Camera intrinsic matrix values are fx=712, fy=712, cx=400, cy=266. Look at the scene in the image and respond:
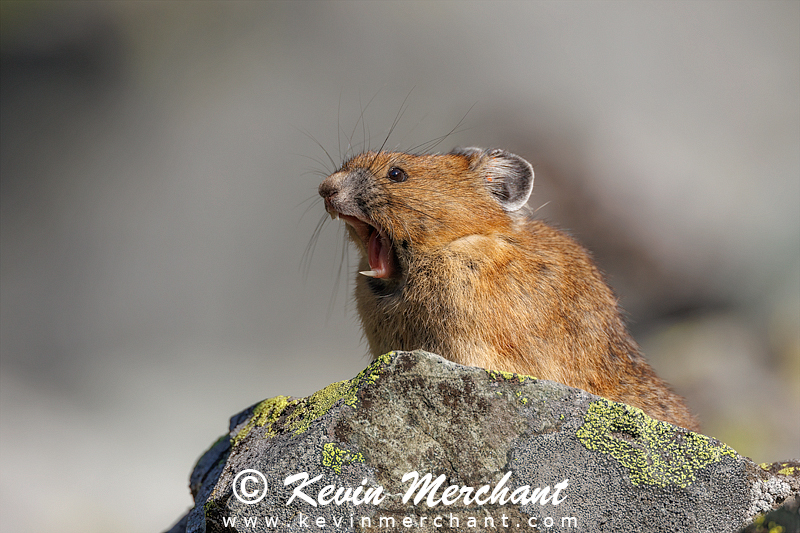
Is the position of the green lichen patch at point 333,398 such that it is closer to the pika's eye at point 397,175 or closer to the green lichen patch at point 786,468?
the pika's eye at point 397,175

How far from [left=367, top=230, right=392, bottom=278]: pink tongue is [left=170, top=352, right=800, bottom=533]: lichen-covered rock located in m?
1.59

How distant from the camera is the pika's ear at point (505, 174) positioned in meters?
7.12

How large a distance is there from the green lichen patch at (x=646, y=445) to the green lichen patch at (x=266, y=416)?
2.31 metres

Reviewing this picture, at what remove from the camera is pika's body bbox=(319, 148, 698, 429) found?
6.22 metres

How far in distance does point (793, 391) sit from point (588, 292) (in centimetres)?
963

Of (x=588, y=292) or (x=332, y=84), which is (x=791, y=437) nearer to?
(x=588, y=292)

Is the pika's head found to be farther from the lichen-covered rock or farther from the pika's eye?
the lichen-covered rock

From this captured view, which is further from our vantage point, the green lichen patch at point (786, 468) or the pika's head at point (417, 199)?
the pika's head at point (417, 199)

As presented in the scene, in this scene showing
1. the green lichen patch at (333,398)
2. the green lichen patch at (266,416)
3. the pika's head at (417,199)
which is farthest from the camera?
the pika's head at (417,199)

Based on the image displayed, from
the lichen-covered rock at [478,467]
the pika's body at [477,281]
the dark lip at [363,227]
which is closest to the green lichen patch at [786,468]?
Result: the lichen-covered rock at [478,467]

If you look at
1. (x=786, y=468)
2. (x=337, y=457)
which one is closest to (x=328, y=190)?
(x=337, y=457)

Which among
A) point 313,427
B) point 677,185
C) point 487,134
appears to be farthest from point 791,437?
point 313,427

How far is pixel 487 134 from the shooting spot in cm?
1650

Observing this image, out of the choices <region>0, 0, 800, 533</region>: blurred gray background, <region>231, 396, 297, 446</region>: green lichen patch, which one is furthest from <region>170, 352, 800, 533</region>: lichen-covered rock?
<region>0, 0, 800, 533</region>: blurred gray background
